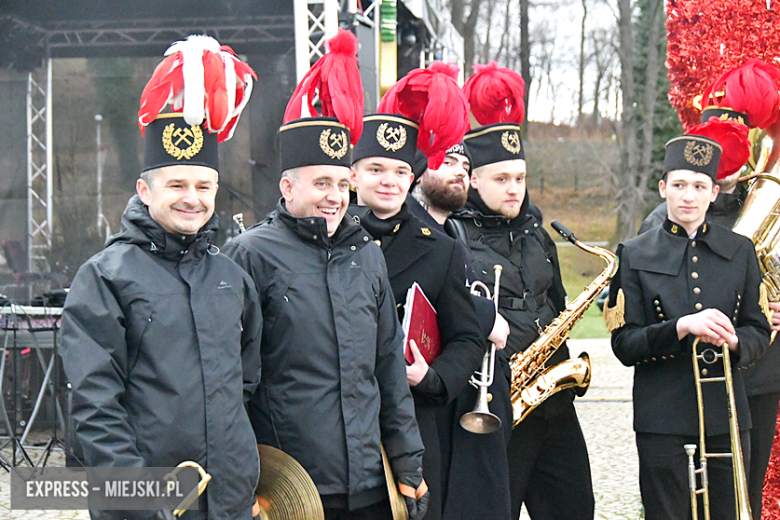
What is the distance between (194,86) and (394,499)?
4.76ft

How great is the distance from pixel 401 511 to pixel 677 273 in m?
1.79

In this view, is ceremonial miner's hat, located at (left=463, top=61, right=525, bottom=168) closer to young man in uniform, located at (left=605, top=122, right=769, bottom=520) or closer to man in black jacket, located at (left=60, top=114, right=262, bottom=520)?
young man in uniform, located at (left=605, top=122, right=769, bottom=520)

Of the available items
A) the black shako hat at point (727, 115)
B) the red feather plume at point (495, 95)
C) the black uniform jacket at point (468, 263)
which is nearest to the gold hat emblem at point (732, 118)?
the black shako hat at point (727, 115)

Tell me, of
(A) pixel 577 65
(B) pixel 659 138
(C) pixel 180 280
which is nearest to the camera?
(C) pixel 180 280

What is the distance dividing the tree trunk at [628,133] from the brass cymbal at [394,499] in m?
22.3

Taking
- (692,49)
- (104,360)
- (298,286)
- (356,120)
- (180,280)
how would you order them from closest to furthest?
(104,360) → (180,280) → (298,286) → (356,120) → (692,49)

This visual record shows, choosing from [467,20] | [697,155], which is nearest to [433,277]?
[697,155]

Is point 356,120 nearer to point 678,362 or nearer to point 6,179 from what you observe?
point 678,362

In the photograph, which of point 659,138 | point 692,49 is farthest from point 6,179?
point 659,138

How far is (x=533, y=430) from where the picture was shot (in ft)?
13.8

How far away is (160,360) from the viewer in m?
2.51

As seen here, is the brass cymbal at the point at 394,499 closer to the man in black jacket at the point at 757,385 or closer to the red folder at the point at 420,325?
the red folder at the point at 420,325

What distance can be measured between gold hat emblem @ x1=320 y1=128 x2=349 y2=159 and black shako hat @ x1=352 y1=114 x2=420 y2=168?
1.17ft

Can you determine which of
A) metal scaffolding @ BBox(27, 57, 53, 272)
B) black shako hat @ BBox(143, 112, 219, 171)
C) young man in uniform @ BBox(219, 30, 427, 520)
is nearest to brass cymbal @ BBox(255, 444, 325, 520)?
young man in uniform @ BBox(219, 30, 427, 520)
